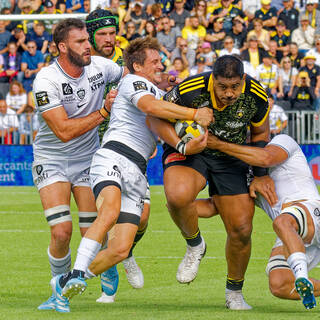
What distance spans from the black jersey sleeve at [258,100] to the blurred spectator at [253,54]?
14.1 m

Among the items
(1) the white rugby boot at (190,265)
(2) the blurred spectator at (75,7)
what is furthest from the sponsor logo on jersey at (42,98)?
(2) the blurred spectator at (75,7)

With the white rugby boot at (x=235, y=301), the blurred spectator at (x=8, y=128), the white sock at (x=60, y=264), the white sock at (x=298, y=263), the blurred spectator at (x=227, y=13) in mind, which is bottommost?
the blurred spectator at (x=8, y=128)

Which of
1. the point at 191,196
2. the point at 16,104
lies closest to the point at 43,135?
the point at 191,196

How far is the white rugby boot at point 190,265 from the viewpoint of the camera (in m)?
8.30

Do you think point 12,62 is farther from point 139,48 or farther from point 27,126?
point 139,48

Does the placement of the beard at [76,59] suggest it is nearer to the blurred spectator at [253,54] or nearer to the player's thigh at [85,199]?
the player's thigh at [85,199]

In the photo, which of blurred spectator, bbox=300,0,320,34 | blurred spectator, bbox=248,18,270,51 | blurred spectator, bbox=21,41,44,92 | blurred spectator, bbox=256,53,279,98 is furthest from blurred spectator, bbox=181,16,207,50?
blurred spectator, bbox=21,41,44,92

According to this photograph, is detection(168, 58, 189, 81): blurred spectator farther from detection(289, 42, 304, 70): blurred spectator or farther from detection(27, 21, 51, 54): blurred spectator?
detection(27, 21, 51, 54): blurred spectator

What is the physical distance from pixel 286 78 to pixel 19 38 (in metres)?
7.23

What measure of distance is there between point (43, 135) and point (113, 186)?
1308 mm

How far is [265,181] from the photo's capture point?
7.99 meters

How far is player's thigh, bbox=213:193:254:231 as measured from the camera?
26.5 ft

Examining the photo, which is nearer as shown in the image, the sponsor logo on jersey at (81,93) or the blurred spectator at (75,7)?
the sponsor logo on jersey at (81,93)

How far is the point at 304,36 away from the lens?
23656 mm
